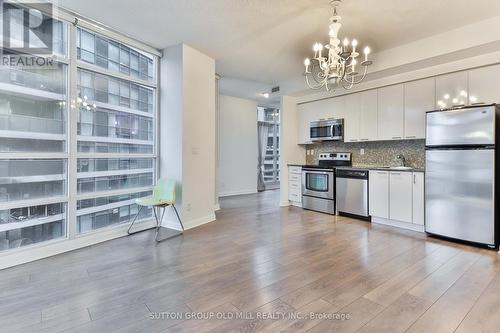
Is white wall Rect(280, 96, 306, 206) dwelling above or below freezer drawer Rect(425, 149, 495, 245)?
above

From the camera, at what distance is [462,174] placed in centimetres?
326

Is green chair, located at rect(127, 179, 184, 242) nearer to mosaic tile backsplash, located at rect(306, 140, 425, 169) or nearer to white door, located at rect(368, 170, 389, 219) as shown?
white door, located at rect(368, 170, 389, 219)

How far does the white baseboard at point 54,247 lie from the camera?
→ 8.56 feet

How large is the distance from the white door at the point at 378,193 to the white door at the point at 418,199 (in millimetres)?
400

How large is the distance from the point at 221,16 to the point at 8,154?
273 cm

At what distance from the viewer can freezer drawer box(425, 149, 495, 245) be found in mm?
3098

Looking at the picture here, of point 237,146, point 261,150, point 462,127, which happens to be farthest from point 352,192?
point 261,150

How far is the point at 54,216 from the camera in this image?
9.96 feet

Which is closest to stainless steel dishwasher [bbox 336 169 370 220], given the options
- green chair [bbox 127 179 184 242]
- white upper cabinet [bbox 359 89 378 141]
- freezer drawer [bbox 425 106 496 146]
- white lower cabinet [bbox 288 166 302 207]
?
white upper cabinet [bbox 359 89 378 141]

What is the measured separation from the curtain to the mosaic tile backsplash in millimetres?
2571

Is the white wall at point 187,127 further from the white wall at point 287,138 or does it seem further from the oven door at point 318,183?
the oven door at point 318,183

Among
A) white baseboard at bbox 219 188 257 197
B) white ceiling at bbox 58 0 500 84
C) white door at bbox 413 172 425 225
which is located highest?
white ceiling at bbox 58 0 500 84

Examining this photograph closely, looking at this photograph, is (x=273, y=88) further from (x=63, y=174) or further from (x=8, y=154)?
(x=8, y=154)

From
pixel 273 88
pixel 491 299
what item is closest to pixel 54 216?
pixel 491 299
